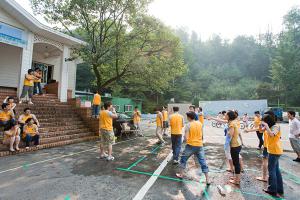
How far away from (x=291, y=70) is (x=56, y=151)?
160 feet

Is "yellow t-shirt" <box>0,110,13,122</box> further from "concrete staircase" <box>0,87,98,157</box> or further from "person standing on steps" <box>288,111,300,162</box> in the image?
"person standing on steps" <box>288,111,300,162</box>

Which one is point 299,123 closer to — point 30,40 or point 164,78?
point 164,78

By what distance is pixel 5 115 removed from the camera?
20.9ft

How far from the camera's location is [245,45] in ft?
239

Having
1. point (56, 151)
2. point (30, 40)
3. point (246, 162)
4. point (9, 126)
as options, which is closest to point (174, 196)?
point (246, 162)

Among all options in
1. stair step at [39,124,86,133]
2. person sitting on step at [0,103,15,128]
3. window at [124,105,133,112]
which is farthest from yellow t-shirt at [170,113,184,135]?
window at [124,105,133,112]

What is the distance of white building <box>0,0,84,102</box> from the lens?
8641 millimetres

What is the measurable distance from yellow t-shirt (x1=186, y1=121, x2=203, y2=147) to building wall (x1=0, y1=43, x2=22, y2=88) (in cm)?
1066

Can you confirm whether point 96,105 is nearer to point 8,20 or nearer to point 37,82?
point 37,82

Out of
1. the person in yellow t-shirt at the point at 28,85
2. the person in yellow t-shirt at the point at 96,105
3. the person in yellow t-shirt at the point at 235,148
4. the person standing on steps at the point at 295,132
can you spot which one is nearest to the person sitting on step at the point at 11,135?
the person in yellow t-shirt at the point at 28,85

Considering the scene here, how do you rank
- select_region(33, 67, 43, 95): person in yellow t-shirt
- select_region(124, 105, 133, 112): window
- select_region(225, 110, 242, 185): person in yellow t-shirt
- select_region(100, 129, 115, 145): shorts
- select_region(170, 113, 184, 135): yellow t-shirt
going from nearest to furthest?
select_region(225, 110, 242, 185): person in yellow t-shirt
select_region(170, 113, 184, 135): yellow t-shirt
select_region(100, 129, 115, 145): shorts
select_region(33, 67, 43, 95): person in yellow t-shirt
select_region(124, 105, 133, 112): window

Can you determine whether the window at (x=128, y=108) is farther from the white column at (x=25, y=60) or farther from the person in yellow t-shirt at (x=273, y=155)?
the person in yellow t-shirt at (x=273, y=155)

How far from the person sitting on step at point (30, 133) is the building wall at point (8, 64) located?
5.40 meters

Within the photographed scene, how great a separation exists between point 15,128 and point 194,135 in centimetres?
574
